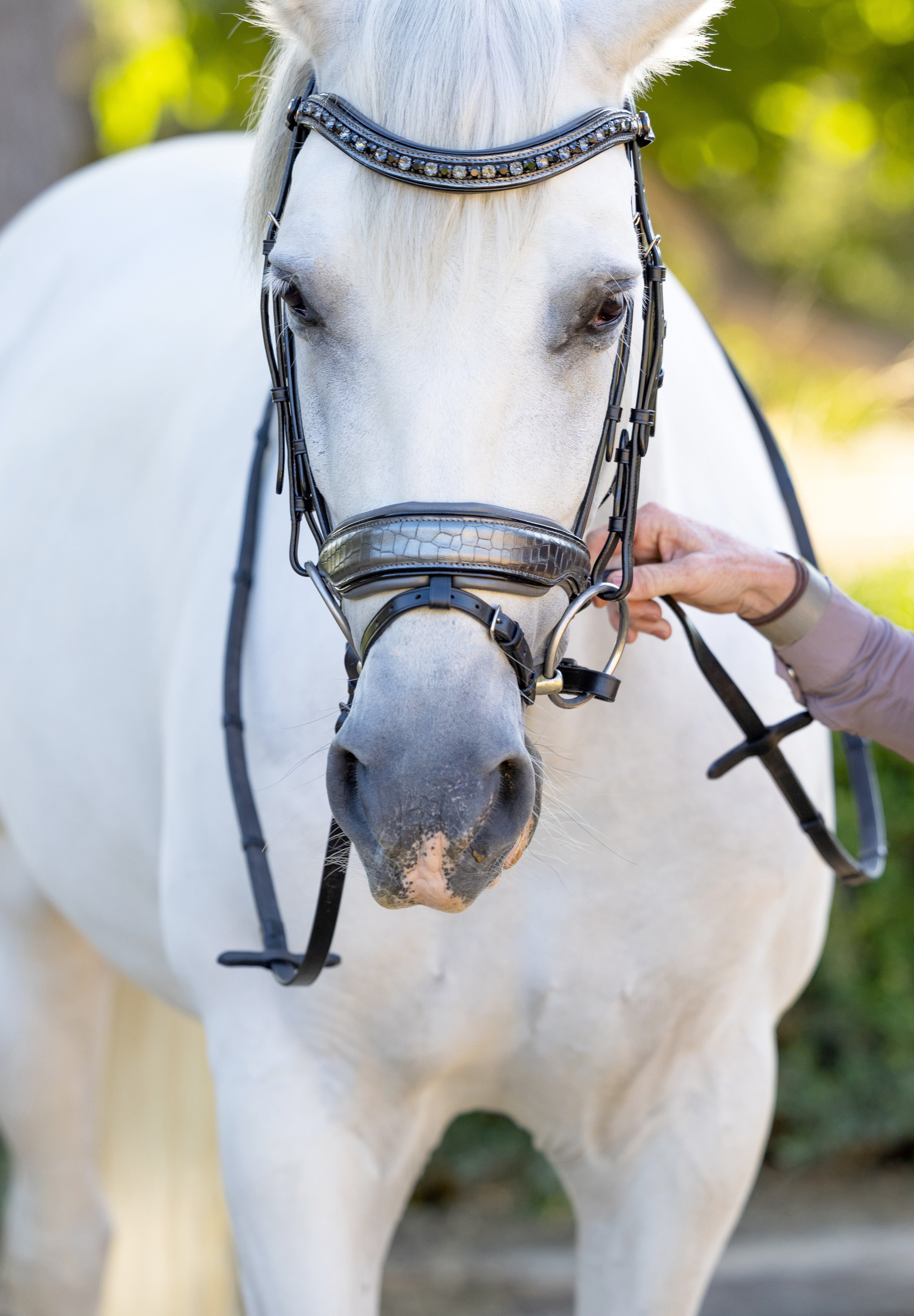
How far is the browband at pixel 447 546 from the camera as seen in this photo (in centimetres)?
115

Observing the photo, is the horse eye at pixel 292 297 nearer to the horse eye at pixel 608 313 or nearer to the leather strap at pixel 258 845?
the horse eye at pixel 608 313

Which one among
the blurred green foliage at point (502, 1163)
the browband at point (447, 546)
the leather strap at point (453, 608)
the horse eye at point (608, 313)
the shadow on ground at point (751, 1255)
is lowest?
the shadow on ground at point (751, 1255)

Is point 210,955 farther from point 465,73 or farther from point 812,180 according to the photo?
point 812,180

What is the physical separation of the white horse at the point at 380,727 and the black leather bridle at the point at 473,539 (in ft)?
0.08

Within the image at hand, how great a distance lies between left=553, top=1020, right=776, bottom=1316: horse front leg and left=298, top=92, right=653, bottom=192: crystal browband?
120 cm

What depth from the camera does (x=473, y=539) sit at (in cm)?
116

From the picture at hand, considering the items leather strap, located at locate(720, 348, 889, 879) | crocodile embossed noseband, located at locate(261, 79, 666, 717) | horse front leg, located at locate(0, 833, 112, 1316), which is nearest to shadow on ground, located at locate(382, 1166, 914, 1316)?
horse front leg, located at locate(0, 833, 112, 1316)

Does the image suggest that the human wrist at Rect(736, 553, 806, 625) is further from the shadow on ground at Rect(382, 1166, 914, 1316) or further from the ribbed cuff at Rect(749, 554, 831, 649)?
the shadow on ground at Rect(382, 1166, 914, 1316)

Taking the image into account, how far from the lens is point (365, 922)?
165cm

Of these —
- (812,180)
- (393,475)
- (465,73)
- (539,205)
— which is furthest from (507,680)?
(812,180)

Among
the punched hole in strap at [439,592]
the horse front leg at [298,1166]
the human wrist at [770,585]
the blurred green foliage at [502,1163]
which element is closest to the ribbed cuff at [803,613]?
the human wrist at [770,585]

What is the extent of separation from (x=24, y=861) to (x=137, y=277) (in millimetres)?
1253

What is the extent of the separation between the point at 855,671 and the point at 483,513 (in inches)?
25.5

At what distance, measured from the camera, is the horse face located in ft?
3.71
